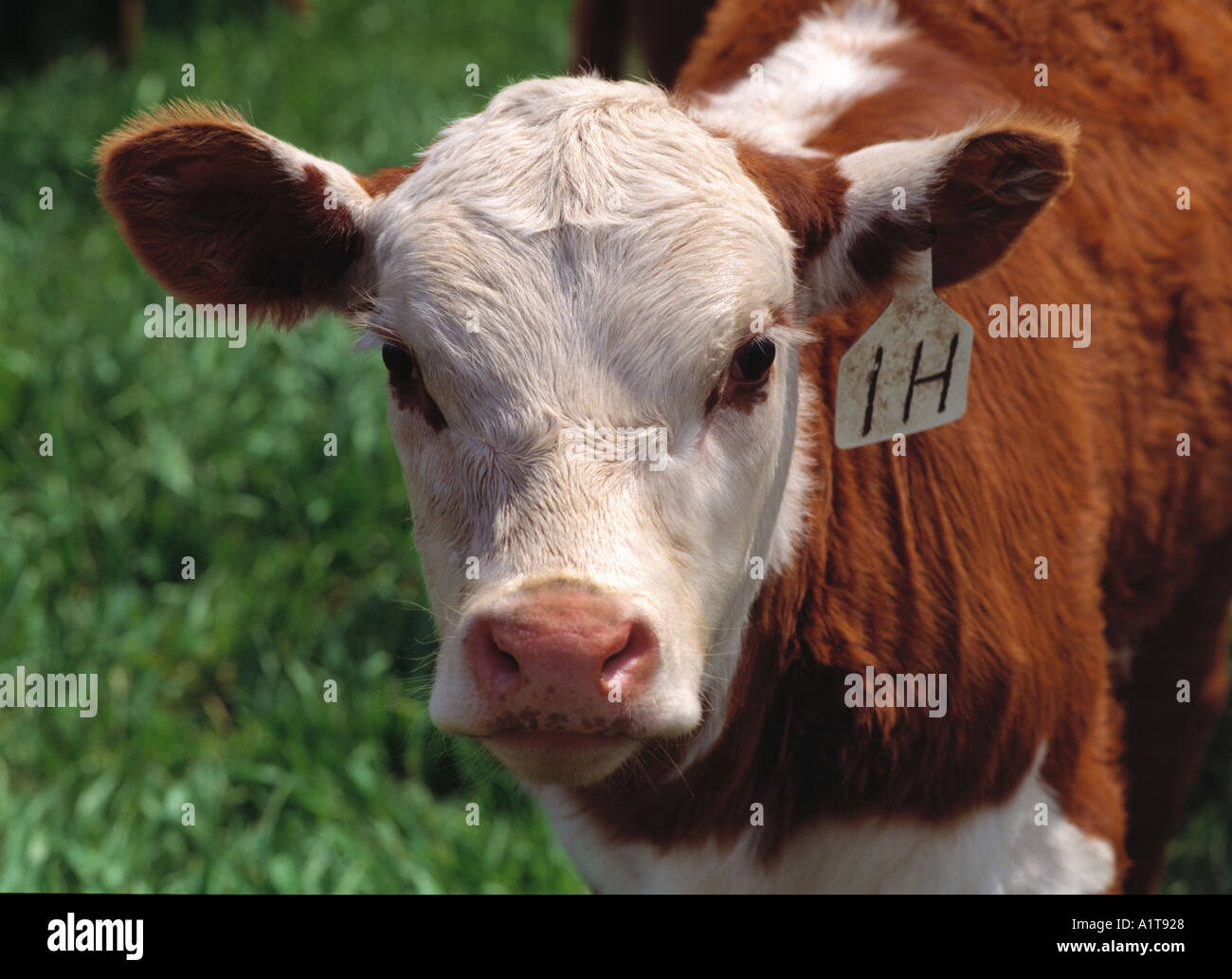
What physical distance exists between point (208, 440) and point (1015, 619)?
3.42 metres

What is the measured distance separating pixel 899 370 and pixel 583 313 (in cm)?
68

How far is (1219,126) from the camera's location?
3281 millimetres

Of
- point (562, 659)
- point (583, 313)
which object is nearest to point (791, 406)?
point (583, 313)

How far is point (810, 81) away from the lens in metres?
2.99

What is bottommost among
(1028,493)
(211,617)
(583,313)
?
(211,617)

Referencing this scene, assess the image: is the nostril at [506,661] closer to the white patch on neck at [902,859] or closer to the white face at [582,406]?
the white face at [582,406]

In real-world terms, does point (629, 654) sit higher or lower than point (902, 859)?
higher

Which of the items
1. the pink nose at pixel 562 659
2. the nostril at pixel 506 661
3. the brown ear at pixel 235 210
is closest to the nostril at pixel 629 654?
the pink nose at pixel 562 659

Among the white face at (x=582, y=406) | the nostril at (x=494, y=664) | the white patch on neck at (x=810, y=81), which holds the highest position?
the white patch on neck at (x=810, y=81)

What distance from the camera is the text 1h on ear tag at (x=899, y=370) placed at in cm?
248

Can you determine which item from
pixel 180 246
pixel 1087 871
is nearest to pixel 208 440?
pixel 180 246

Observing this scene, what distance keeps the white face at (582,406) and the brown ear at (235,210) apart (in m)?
0.12

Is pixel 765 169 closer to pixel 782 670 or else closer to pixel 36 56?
pixel 782 670

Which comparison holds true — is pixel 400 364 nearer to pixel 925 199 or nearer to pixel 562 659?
pixel 562 659
